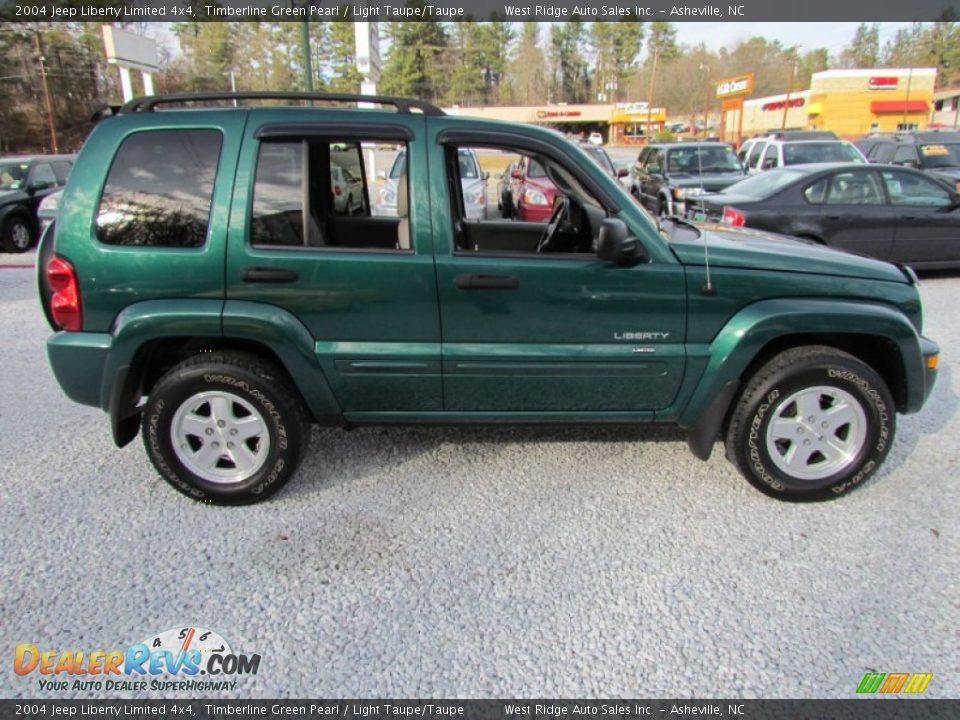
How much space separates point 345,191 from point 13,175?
11.6 metres

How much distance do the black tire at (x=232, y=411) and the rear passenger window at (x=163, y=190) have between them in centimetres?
62

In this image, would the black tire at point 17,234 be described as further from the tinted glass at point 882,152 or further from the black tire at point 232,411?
the tinted glass at point 882,152

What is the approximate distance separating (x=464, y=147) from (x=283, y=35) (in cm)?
7417

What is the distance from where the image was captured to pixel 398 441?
12.5 feet

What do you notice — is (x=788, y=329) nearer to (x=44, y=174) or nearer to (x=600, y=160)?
(x=600, y=160)

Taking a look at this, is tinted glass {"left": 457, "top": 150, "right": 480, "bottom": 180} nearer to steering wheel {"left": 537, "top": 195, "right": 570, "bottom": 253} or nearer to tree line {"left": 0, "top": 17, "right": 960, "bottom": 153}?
steering wheel {"left": 537, "top": 195, "right": 570, "bottom": 253}

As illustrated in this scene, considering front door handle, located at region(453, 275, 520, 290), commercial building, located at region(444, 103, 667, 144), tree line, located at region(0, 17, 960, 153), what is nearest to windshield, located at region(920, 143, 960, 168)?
front door handle, located at region(453, 275, 520, 290)

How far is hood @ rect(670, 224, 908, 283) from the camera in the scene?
298 centimetres

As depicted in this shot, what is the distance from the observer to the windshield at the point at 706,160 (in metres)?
13.4

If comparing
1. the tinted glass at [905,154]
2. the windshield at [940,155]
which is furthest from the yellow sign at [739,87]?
the windshield at [940,155]

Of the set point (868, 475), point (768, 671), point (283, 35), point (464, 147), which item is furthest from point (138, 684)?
point (283, 35)

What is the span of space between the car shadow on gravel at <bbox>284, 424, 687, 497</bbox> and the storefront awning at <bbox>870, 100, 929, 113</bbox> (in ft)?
223

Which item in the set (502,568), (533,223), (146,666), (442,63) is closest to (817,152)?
(533,223)

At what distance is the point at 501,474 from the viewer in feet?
11.2
